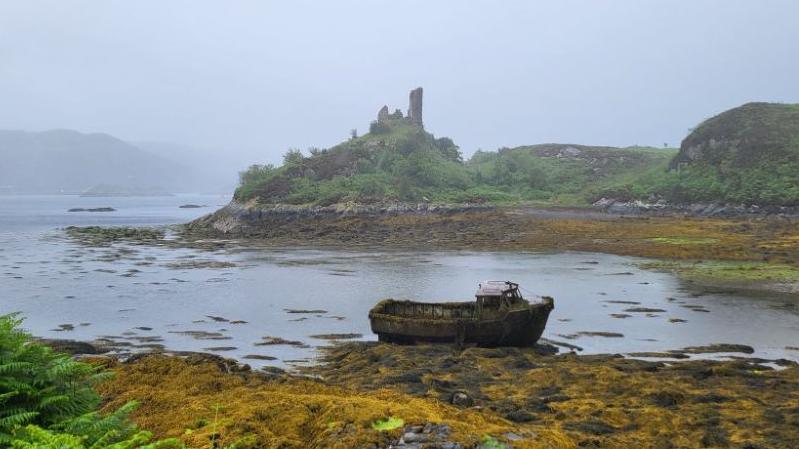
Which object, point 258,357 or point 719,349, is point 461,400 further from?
point 719,349

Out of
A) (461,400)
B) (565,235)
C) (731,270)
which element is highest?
(565,235)

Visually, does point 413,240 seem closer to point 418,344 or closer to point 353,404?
point 418,344

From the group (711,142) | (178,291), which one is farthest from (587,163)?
(178,291)

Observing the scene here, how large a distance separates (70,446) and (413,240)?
6976cm

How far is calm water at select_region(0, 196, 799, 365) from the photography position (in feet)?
92.9

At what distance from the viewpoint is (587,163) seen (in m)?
147

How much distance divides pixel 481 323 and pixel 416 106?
126 meters

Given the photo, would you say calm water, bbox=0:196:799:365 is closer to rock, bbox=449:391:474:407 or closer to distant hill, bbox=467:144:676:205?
rock, bbox=449:391:474:407

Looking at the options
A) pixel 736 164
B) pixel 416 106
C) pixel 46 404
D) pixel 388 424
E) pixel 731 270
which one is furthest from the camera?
pixel 416 106

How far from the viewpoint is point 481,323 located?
2428 centimetres

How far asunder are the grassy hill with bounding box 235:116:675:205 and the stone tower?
7.64 ft

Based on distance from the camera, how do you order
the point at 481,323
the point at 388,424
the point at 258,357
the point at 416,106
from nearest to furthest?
the point at 388,424, the point at 481,323, the point at 258,357, the point at 416,106

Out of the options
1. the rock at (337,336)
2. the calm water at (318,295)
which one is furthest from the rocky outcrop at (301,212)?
the rock at (337,336)

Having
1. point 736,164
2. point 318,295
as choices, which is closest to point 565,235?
point 318,295
